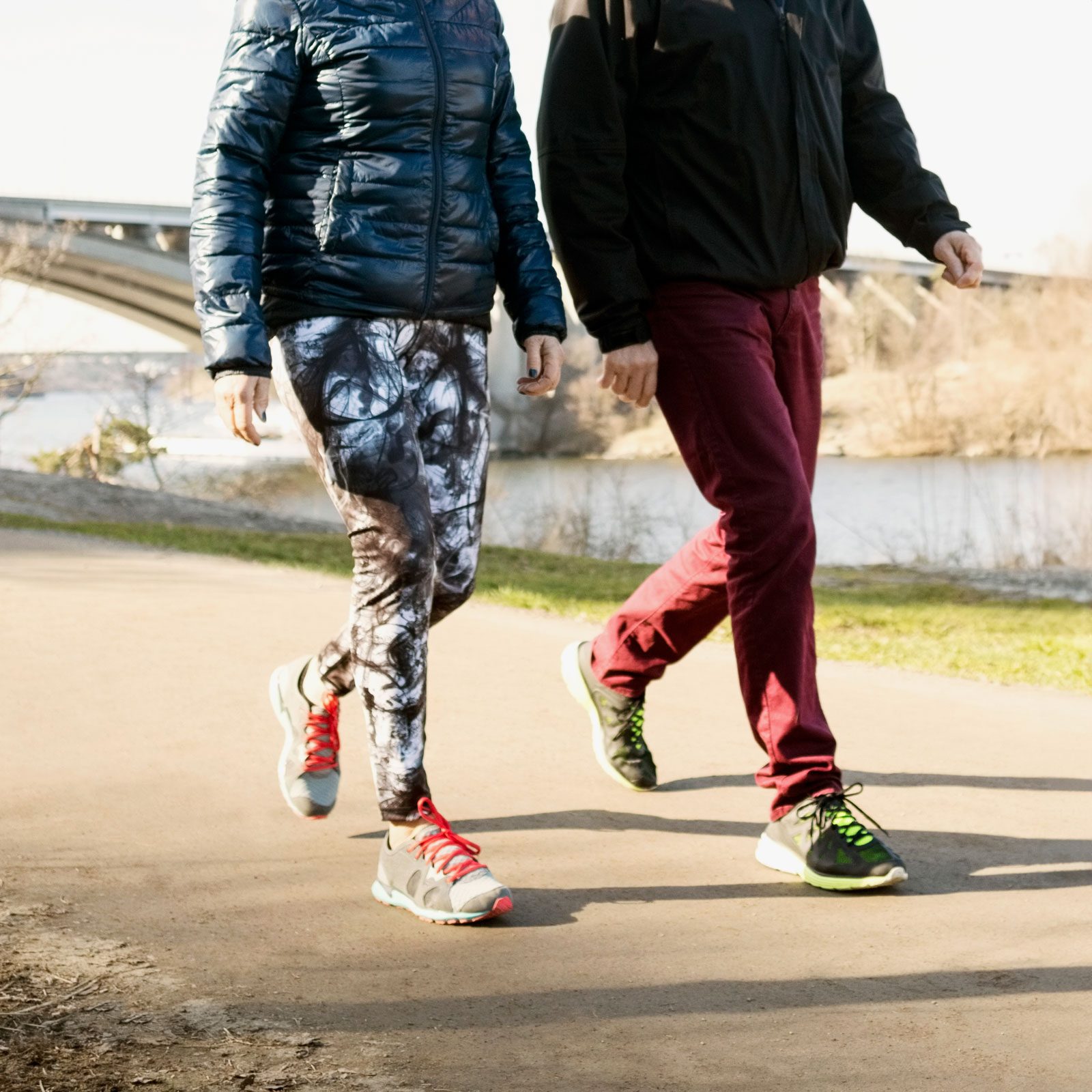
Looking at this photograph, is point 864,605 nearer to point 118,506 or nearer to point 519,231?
point 519,231

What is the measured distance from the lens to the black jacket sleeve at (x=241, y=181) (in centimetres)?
284

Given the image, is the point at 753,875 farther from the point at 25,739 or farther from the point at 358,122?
the point at 25,739

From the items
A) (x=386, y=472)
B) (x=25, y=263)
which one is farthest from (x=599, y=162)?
(x=25, y=263)

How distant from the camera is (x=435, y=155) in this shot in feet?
9.89

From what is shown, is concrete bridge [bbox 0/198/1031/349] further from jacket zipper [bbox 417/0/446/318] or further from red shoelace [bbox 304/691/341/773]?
jacket zipper [bbox 417/0/446/318]

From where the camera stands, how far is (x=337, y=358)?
2.99m

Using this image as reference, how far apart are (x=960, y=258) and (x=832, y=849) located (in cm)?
146

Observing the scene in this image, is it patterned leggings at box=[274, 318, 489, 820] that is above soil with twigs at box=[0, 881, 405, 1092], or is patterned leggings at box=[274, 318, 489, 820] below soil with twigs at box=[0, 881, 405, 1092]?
above

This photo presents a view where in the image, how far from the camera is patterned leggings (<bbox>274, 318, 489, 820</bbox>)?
2.98 meters

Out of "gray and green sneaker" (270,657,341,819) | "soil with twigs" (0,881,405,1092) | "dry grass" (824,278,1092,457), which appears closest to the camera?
"soil with twigs" (0,881,405,1092)

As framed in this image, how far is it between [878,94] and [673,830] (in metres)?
1.82

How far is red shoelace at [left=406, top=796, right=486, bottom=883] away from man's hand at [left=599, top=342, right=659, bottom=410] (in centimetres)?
98

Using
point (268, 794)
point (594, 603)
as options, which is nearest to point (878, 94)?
point (268, 794)

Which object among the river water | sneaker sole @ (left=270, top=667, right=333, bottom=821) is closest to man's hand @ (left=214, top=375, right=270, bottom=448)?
sneaker sole @ (left=270, top=667, right=333, bottom=821)
